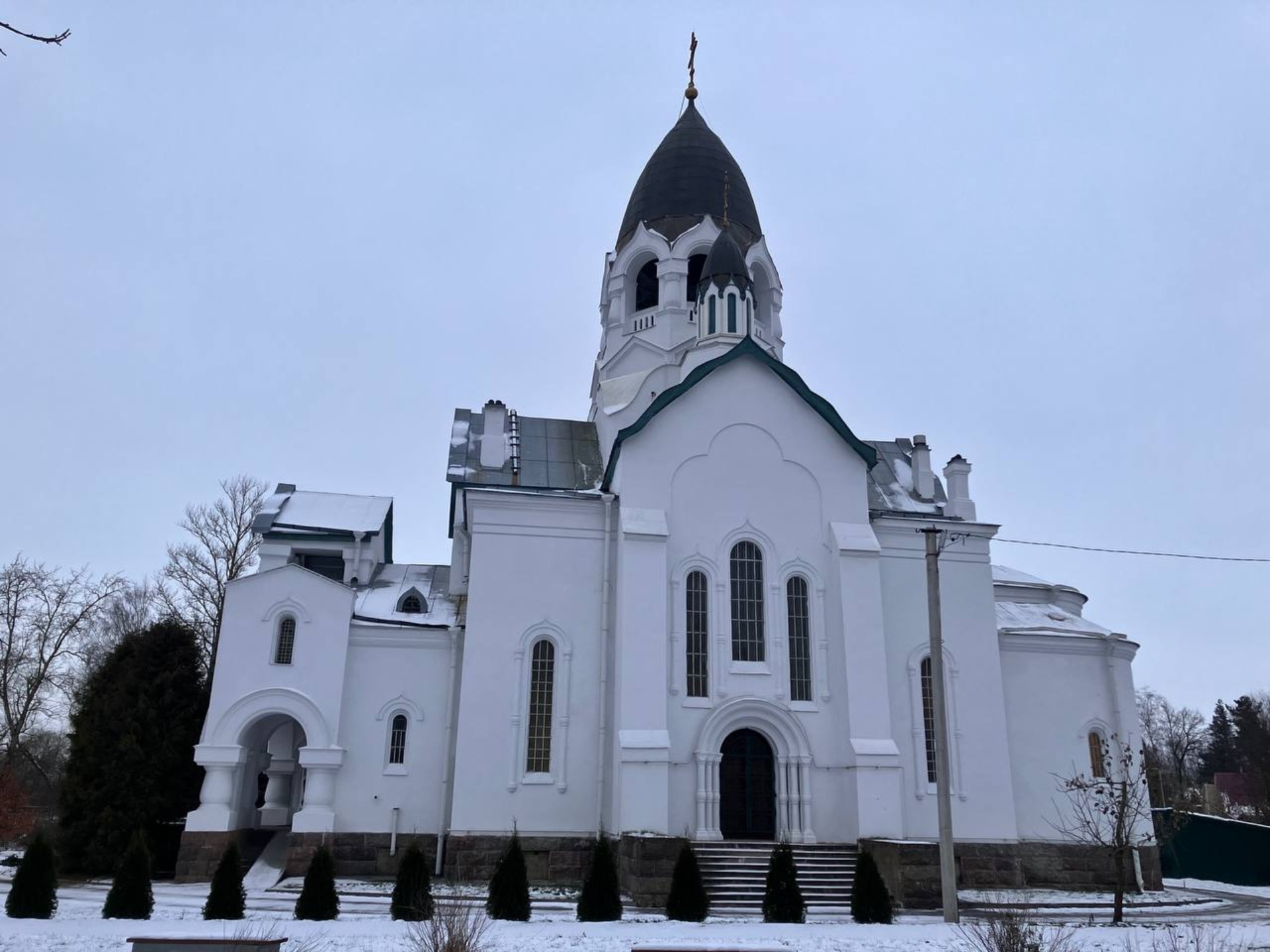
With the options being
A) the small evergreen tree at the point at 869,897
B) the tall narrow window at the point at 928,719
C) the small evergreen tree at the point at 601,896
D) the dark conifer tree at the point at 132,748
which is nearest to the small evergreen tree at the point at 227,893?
the small evergreen tree at the point at 601,896

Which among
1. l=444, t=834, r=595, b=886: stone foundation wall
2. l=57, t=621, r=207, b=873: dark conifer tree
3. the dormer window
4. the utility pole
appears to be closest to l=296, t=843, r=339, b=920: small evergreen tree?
l=444, t=834, r=595, b=886: stone foundation wall

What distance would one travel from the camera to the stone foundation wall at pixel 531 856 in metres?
19.5

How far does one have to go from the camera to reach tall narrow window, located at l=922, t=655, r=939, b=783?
71.4 feet

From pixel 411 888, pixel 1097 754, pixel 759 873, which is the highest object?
pixel 1097 754

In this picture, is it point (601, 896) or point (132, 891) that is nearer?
point (132, 891)

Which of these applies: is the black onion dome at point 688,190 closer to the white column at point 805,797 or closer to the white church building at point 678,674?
the white church building at point 678,674

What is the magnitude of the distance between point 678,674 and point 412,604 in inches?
276

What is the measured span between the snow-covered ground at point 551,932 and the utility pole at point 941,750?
571 mm

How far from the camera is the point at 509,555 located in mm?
21688

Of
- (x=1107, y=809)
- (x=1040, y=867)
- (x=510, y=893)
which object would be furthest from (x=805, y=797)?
(x=510, y=893)

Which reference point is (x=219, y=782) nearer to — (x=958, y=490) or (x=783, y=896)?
(x=783, y=896)

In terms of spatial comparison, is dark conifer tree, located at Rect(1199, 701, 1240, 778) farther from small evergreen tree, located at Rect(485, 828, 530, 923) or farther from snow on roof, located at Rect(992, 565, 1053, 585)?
small evergreen tree, located at Rect(485, 828, 530, 923)

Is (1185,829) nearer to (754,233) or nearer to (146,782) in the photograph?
(754,233)

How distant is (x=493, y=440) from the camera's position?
24719mm
